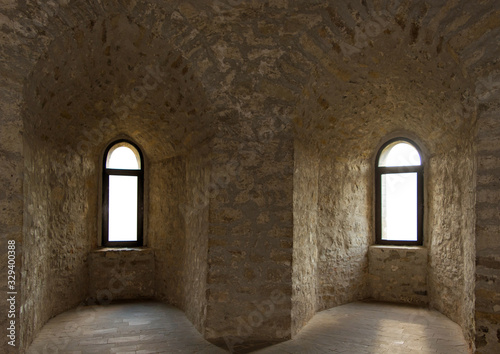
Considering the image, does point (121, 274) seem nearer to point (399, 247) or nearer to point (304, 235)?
point (304, 235)

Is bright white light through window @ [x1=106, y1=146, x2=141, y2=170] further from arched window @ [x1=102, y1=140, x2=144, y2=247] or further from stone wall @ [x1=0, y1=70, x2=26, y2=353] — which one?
stone wall @ [x1=0, y1=70, x2=26, y2=353]

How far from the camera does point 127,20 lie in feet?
11.2

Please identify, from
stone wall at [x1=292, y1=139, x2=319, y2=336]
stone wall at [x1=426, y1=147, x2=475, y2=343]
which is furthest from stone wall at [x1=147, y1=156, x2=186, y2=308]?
stone wall at [x1=426, y1=147, x2=475, y2=343]

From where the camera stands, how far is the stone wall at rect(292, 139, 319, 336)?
4.07 m

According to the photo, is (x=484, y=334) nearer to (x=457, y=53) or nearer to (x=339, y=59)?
(x=457, y=53)

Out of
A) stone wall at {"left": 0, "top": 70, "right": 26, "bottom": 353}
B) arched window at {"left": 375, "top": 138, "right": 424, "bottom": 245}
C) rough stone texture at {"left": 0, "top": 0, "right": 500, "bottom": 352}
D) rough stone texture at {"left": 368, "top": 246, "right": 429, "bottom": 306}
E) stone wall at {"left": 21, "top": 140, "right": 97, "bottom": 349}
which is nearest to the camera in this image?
stone wall at {"left": 0, "top": 70, "right": 26, "bottom": 353}

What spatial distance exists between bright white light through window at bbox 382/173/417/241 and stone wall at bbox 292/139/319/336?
5.09 feet

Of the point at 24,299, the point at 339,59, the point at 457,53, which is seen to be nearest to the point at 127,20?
the point at 339,59

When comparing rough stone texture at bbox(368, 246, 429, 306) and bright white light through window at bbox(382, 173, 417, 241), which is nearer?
Answer: rough stone texture at bbox(368, 246, 429, 306)

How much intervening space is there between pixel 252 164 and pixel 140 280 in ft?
9.64

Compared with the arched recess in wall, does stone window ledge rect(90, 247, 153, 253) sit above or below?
below

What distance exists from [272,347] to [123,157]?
12.2ft

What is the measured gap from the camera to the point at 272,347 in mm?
3666

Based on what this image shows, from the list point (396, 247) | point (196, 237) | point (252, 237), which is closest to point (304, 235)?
point (252, 237)
